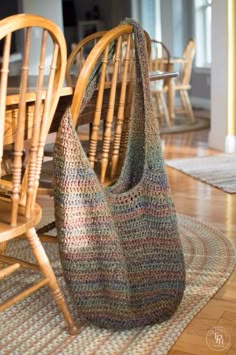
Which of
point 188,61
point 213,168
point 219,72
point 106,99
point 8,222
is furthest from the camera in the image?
point 188,61

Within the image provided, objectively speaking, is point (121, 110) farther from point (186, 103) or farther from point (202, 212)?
point (186, 103)

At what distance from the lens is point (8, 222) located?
1442mm

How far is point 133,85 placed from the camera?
A: 1.74 meters

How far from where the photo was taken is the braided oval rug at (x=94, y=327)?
1541mm

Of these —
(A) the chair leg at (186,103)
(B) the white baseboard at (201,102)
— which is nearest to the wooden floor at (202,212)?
(A) the chair leg at (186,103)

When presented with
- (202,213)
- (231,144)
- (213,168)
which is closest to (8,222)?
(202,213)

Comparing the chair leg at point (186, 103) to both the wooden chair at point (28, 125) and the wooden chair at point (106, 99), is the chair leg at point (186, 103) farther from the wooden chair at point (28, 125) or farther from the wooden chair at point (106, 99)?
the wooden chair at point (28, 125)

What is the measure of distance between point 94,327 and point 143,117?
634 millimetres

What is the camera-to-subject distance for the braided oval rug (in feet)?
5.06

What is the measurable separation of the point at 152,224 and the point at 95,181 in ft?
0.76

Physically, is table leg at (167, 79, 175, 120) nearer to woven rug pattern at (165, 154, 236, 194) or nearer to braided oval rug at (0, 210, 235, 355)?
woven rug pattern at (165, 154, 236, 194)

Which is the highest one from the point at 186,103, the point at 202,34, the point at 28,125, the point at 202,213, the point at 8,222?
the point at 202,34

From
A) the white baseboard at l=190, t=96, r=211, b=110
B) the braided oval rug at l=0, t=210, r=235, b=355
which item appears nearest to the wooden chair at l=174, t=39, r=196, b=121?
the white baseboard at l=190, t=96, r=211, b=110

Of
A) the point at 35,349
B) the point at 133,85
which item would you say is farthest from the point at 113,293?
the point at 133,85
